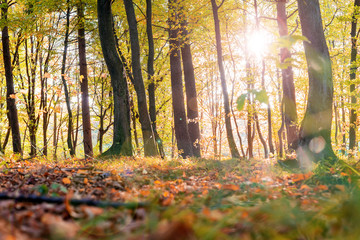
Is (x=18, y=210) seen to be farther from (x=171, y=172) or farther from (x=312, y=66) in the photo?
(x=312, y=66)

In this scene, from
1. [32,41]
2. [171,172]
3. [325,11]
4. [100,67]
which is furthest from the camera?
[100,67]

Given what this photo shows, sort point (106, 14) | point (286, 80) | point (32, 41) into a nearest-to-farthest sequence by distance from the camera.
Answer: point (106, 14) → point (286, 80) → point (32, 41)

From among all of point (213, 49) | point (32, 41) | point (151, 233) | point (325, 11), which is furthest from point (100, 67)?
point (151, 233)

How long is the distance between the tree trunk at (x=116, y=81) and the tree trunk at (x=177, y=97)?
142 inches

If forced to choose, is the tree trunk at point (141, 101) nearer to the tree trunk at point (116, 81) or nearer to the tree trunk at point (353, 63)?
the tree trunk at point (116, 81)

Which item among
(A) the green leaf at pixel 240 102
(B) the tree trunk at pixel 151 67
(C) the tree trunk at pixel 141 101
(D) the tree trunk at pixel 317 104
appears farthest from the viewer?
(B) the tree trunk at pixel 151 67

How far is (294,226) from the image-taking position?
1.55m

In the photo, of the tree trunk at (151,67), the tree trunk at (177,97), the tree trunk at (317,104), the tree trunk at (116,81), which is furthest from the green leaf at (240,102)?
the tree trunk at (177,97)

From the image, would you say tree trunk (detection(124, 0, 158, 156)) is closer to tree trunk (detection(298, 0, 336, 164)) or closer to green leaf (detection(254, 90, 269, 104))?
tree trunk (detection(298, 0, 336, 164))

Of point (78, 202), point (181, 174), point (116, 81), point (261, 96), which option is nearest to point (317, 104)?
point (181, 174)

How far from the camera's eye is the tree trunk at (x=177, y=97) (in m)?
11.2

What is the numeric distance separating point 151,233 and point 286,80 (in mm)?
11233

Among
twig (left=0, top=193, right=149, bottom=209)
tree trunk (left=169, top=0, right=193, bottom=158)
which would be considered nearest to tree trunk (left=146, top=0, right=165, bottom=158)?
tree trunk (left=169, top=0, right=193, bottom=158)

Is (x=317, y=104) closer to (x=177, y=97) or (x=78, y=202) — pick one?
(x=78, y=202)
